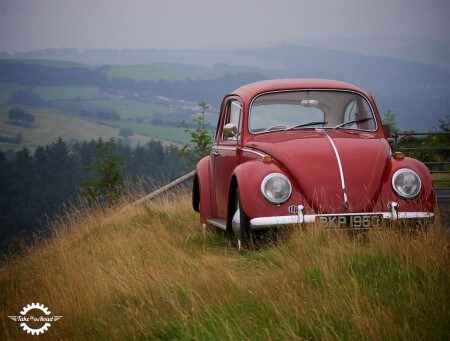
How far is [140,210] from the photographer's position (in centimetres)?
1351

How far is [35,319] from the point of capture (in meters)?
6.77

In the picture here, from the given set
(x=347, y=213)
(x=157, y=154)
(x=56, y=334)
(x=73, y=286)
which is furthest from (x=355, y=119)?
(x=157, y=154)

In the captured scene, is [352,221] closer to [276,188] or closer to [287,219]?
[287,219]

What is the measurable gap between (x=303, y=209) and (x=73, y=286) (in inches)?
92.2

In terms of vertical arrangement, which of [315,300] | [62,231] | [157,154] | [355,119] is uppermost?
[355,119]

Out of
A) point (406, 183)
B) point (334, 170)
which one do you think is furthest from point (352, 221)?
point (406, 183)

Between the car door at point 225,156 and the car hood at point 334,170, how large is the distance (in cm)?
111

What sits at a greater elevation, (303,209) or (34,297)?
(303,209)

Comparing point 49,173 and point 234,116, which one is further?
point 49,173

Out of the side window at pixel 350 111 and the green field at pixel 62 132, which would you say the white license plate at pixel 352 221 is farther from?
the green field at pixel 62 132

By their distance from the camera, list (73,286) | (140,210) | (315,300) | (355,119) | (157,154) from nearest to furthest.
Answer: (315,300), (73,286), (355,119), (140,210), (157,154)

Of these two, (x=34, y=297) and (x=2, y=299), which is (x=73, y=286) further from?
(x=2, y=299)

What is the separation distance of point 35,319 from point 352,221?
313 cm

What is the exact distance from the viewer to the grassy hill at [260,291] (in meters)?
5.14
